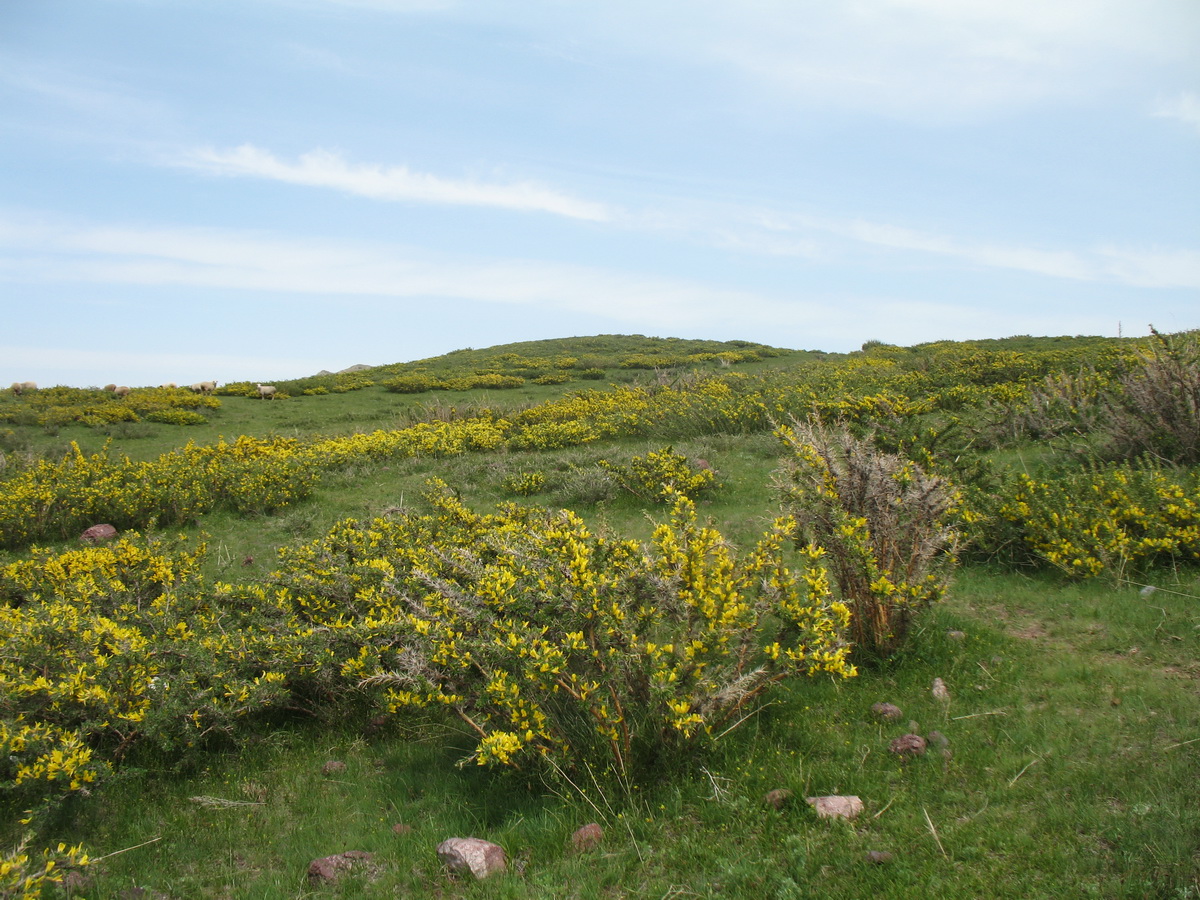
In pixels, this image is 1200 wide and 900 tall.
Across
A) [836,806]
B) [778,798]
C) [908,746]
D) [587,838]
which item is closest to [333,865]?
[587,838]

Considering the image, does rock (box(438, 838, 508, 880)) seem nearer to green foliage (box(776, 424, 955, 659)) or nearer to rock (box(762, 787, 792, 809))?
rock (box(762, 787, 792, 809))

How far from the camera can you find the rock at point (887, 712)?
396 cm

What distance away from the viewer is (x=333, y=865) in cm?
322

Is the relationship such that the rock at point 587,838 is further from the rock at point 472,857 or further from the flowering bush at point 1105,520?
the flowering bush at point 1105,520

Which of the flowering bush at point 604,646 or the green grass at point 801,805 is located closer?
the green grass at point 801,805

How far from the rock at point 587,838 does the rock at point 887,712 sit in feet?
5.46

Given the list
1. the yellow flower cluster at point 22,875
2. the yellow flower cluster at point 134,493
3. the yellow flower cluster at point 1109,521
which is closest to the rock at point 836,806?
the yellow flower cluster at point 22,875

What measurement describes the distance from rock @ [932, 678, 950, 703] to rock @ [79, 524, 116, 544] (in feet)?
29.3

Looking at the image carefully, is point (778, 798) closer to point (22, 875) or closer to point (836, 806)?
point (836, 806)

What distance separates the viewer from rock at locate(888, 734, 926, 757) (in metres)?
3.59

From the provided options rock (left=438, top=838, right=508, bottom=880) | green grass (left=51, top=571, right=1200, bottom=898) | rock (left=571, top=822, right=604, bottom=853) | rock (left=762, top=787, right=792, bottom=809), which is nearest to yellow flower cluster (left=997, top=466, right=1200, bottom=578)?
green grass (left=51, top=571, right=1200, bottom=898)

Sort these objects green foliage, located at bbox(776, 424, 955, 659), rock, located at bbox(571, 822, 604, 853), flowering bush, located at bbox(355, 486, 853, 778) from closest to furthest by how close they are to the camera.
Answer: rock, located at bbox(571, 822, 604, 853), flowering bush, located at bbox(355, 486, 853, 778), green foliage, located at bbox(776, 424, 955, 659)

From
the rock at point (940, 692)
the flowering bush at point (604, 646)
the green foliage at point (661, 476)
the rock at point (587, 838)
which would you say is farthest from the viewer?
the green foliage at point (661, 476)

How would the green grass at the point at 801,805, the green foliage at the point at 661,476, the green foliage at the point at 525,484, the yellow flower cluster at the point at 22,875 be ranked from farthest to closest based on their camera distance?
the green foliage at the point at 525,484
the green foliage at the point at 661,476
the green grass at the point at 801,805
the yellow flower cluster at the point at 22,875
